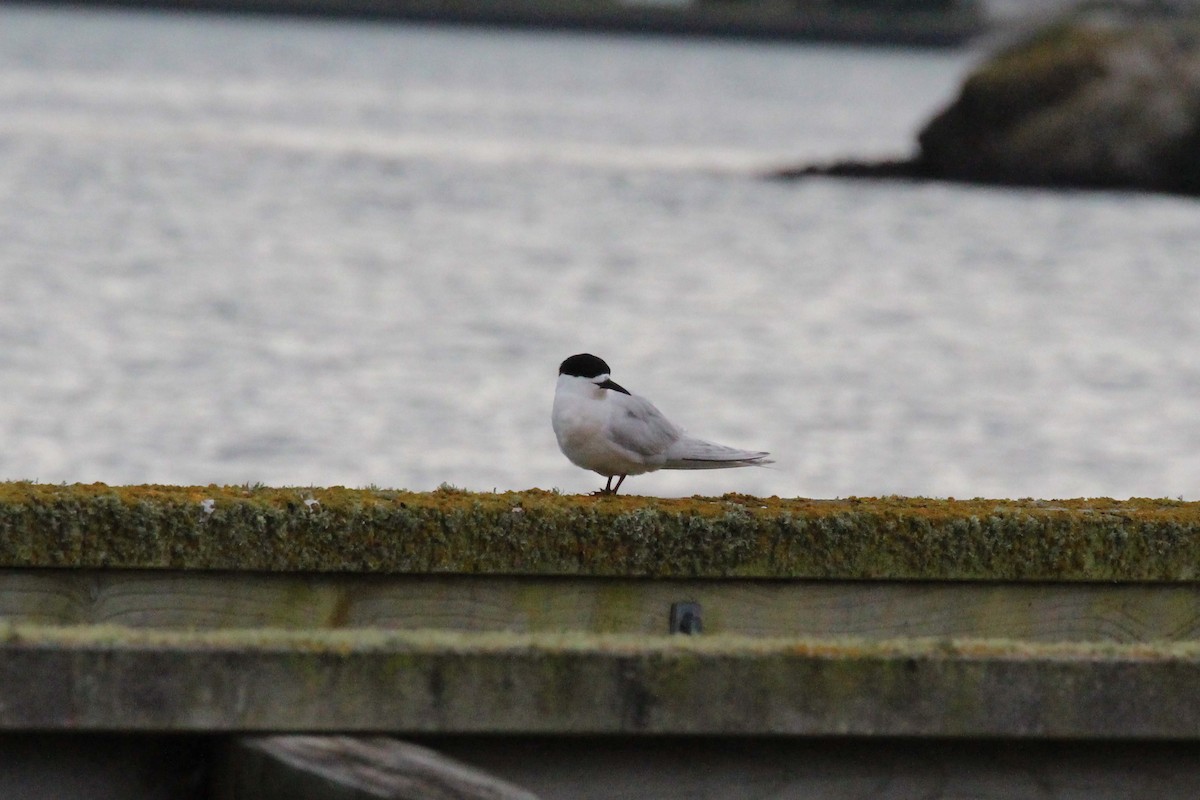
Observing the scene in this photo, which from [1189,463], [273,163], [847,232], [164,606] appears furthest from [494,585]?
[273,163]

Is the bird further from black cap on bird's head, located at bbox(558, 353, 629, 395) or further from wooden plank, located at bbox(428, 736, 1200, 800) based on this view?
wooden plank, located at bbox(428, 736, 1200, 800)

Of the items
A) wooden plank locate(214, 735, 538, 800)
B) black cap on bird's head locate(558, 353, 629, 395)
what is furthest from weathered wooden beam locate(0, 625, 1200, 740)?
black cap on bird's head locate(558, 353, 629, 395)

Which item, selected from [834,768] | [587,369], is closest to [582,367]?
[587,369]

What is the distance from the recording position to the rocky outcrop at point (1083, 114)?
62844 mm

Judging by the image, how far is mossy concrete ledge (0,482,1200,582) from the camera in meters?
5.59

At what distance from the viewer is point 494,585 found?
581 cm

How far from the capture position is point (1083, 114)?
65562 millimetres

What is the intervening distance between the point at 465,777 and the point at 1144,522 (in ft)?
8.60

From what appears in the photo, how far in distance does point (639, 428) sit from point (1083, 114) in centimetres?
6113

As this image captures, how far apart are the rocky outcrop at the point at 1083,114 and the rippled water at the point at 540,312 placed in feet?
4.06

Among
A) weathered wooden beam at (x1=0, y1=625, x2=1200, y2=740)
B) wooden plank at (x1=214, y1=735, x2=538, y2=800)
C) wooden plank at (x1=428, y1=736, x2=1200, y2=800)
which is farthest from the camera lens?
wooden plank at (x1=428, y1=736, x2=1200, y2=800)

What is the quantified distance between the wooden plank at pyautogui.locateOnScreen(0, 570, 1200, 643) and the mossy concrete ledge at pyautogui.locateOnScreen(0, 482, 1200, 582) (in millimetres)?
54

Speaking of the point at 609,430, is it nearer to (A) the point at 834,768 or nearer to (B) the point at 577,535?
(B) the point at 577,535

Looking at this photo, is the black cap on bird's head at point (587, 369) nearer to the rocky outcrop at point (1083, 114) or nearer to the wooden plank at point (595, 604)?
the wooden plank at point (595, 604)
